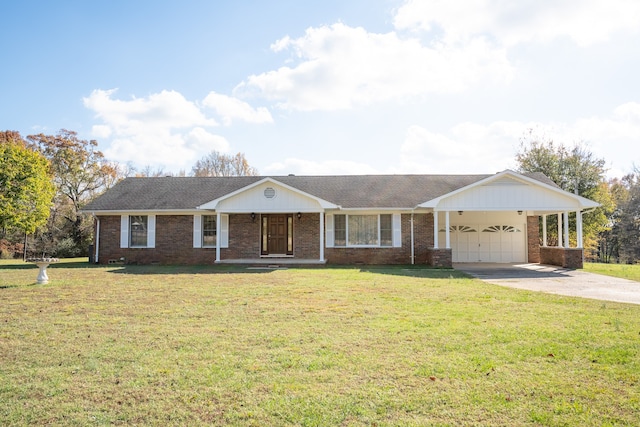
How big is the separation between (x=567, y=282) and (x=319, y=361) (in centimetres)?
1087

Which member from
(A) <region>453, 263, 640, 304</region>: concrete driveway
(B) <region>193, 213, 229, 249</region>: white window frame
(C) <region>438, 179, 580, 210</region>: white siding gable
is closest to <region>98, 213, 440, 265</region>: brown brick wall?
(B) <region>193, 213, 229, 249</region>: white window frame

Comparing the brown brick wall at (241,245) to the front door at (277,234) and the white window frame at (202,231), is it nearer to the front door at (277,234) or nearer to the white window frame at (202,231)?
the white window frame at (202,231)

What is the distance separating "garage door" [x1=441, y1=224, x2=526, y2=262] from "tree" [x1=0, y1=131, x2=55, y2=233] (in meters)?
22.9

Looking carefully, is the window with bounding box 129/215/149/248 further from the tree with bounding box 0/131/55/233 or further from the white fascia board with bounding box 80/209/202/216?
the tree with bounding box 0/131/55/233

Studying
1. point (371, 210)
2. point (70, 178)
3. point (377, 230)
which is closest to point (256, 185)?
point (371, 210)

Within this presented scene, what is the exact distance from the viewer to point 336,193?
21172mm

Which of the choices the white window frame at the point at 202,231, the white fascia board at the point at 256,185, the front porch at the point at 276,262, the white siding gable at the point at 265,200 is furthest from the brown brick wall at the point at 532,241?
the white window frame at the point at 202,231

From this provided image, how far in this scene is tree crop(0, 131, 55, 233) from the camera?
77.8 feet

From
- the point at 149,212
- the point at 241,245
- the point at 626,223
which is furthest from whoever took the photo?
the point at 626,223

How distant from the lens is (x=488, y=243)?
68.1 ft

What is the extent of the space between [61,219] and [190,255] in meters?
19.7

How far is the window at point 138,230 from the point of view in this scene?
20.5 meters

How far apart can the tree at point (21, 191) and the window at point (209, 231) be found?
11321mm

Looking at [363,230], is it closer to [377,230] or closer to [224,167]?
[377,230]
